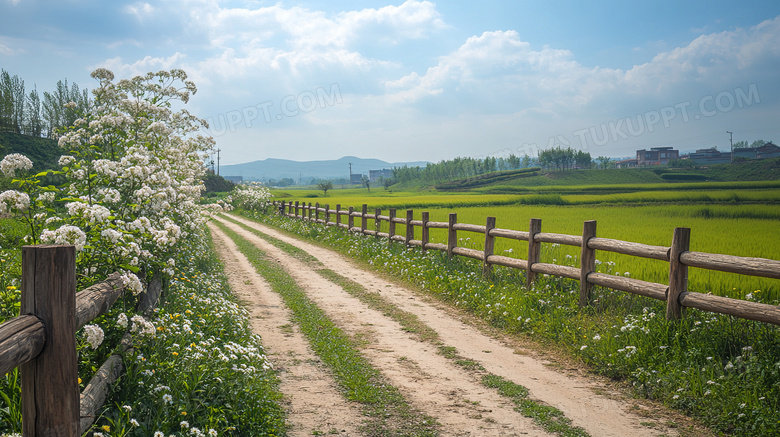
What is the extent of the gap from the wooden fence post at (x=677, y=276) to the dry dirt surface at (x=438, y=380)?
155 cm

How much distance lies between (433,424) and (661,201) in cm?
4231

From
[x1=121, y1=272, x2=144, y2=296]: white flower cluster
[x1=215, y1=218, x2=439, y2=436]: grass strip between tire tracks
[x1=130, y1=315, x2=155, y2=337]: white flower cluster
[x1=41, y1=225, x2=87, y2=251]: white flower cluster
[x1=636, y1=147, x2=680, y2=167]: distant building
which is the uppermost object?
[x1=636, y1=147, x2=680, y2=167]: distant building

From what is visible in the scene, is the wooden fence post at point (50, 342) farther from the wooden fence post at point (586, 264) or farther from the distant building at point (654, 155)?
the distant building at point (654, 155)

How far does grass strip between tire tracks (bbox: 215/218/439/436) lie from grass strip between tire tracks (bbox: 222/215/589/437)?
3.49 ft

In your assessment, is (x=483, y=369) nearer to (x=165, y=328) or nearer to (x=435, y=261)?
(x=165, y=328)

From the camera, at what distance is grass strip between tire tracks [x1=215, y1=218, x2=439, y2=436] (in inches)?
180

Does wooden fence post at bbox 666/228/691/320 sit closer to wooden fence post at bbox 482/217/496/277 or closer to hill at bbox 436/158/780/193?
wooden fence post at bbox 482/217/496/277

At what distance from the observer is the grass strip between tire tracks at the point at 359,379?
4.57 meters

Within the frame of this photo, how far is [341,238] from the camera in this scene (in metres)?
20.0

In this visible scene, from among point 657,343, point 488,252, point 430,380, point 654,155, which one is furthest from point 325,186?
point 654,155

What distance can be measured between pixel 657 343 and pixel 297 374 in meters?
4.53

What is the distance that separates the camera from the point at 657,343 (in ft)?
19.9

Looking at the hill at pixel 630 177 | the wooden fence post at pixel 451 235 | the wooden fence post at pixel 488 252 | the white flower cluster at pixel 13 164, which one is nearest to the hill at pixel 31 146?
the wooden fence post at pixel 451 235

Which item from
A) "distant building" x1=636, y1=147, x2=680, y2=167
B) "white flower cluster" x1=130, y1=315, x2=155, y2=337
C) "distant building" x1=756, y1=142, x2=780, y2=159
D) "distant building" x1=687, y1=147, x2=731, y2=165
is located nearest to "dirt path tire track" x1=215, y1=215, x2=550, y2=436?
"white flower cluster" x1=130, y1=315, x2=155, y2=337
